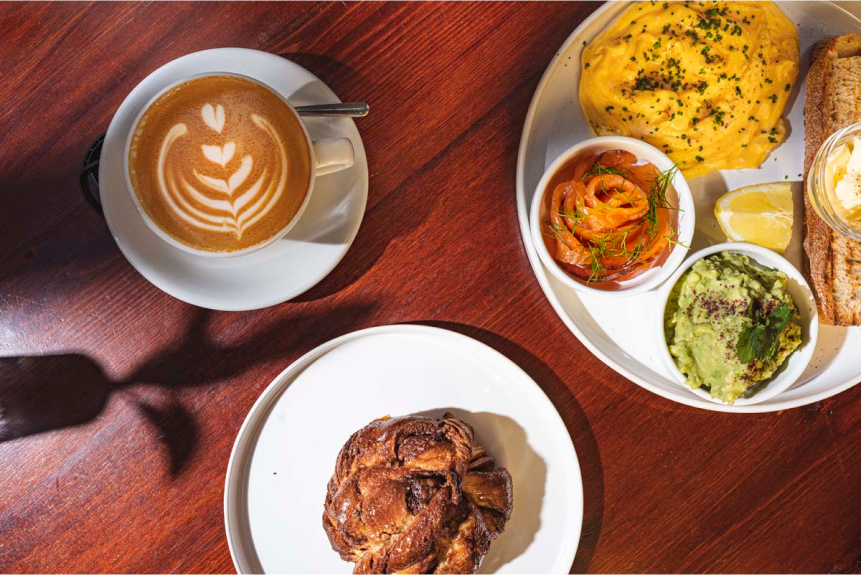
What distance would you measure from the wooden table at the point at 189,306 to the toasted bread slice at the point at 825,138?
0.61 m

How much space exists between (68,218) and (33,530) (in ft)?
2.78

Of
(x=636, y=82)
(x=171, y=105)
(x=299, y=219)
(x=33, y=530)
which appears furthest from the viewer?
(x=33, y=530)

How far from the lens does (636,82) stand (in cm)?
149

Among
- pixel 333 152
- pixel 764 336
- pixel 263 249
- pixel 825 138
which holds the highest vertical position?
pixel 333 152

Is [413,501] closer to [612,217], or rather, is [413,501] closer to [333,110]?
[612,217]

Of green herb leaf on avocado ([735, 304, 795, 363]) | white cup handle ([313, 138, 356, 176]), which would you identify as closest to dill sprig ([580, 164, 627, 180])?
green herb leaf on avocado ([735, 304, 795, 363])

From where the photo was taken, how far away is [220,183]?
1.27m

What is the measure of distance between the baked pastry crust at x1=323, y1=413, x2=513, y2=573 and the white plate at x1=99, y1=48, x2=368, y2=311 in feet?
1.41

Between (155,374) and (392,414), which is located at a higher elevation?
(155,374)

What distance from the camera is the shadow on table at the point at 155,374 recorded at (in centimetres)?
158

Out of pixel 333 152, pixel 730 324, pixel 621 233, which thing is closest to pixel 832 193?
pixel 730 324

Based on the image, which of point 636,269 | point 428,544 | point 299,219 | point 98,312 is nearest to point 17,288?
point 98,312

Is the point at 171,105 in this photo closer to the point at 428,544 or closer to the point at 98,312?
the point at 98,312

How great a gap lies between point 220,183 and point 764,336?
51.3 inches
